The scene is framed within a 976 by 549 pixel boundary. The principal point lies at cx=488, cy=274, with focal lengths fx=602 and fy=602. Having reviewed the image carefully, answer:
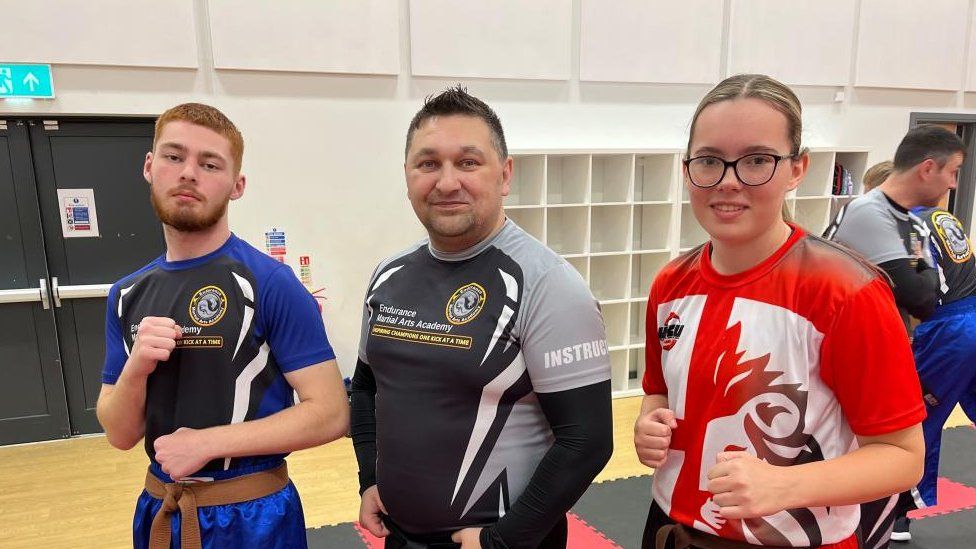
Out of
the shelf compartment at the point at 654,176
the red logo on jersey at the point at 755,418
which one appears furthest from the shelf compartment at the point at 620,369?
the red logo on jersey at the point at 755,418

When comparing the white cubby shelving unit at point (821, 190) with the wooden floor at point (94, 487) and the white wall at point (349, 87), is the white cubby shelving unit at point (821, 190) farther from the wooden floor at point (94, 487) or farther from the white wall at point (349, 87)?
the wooden floor at point (94, 487)

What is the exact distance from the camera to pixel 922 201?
281 cm

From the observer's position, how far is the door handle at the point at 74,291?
4.31 meters

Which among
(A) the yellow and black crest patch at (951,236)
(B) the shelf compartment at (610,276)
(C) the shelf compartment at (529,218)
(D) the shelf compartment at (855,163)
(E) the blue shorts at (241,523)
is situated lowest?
(B) the shelf compartment at (610,276)

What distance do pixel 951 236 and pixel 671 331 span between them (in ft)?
7.70

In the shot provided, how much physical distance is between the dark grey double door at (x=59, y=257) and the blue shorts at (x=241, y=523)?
3.44m

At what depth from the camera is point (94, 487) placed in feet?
11.9

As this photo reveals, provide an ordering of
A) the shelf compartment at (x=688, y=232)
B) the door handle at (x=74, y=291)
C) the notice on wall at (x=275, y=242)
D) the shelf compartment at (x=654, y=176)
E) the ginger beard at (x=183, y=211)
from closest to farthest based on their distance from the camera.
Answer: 1. the ginger beard at (x=183, y=211)
2. the door handle at (x=74, y=291)
3. the notice on wall at (x=275, y=242)
4. the shelf compartment at (x=654, y=176)
5. the shelf compartment at (x=688, y=232)

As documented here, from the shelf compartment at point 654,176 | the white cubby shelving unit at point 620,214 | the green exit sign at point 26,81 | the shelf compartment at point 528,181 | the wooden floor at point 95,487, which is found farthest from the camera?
the shelf compartment at point 654,176

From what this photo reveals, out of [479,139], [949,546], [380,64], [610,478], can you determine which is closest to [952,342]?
[949,546]

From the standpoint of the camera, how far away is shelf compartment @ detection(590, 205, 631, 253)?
5188mm

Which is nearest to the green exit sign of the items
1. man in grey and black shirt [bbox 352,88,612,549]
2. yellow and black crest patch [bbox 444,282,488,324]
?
man in grey and black shirt [bbox 352,88,612,549]

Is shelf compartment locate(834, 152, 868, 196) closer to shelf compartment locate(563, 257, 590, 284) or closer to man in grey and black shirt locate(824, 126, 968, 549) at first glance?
shelf compartment locate(563, 257, 590, 284)

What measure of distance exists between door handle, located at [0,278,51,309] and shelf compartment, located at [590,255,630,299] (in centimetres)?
422
